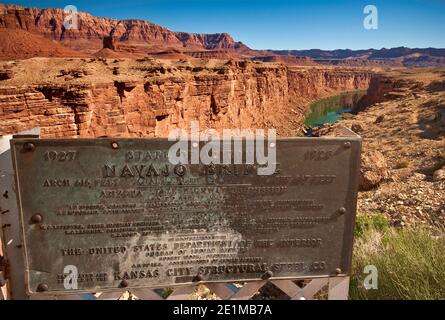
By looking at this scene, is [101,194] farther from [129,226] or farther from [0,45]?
[0,45]

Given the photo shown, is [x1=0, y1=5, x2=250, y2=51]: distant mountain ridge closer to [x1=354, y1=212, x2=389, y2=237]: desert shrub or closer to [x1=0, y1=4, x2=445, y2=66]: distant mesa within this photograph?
[x1=0, y1=4, x2=445, y2=66]: distant mesa

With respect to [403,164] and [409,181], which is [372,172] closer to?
[409,181]

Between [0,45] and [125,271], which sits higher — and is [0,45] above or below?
above

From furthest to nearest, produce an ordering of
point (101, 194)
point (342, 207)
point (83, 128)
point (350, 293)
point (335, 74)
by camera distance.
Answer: point (335, 74) < point (83, 128) < point (350, 293) < point (342, 207) < point (101, 194)

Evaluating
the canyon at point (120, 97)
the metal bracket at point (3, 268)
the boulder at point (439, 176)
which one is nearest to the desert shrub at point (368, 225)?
the boulder at point (439, 176)

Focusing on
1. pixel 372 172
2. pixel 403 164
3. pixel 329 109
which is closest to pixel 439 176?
pixel 372 172
